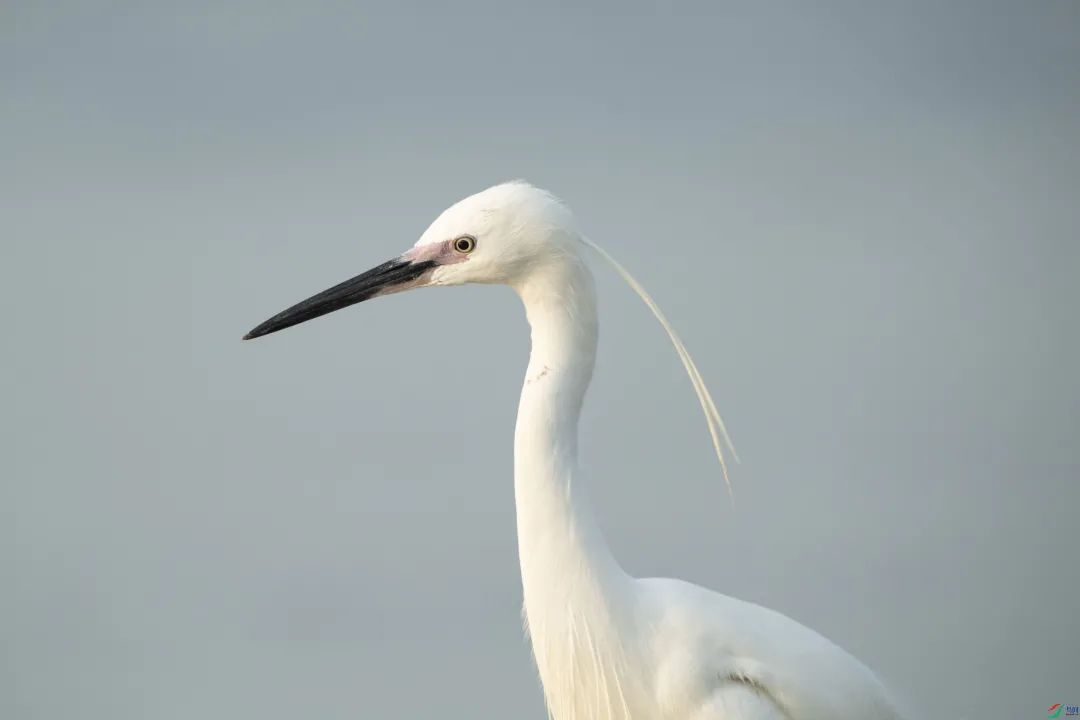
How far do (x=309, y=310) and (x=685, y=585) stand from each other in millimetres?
1025

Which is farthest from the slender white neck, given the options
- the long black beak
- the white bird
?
the long black beak

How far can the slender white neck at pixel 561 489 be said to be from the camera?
2.94 metres

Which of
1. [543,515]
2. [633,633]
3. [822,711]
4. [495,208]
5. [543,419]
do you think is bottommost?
[822,711]

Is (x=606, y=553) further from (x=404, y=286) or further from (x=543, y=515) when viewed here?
(x=404, y=286)

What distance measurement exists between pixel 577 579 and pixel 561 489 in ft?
0.64

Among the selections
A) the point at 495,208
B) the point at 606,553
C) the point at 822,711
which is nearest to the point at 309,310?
the point at 495,208

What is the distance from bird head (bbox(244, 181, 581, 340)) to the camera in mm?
2934

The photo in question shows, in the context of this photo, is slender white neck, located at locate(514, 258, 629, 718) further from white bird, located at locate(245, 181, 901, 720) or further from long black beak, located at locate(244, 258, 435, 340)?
long black beak, located at locate(244, 258, 435, 340)

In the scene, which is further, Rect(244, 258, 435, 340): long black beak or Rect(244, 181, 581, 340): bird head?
Rect(244, 258, 435, 340): long black beak

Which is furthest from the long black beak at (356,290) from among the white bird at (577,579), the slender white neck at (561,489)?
the slender white neck at (561,489)

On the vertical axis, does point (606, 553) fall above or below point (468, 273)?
below

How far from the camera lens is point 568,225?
2955mm

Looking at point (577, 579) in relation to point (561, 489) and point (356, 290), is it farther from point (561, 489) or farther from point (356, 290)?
point (356, 290)

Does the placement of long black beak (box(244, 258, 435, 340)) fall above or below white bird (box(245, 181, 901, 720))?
above
